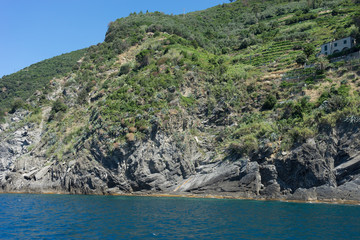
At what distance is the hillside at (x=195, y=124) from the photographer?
4375 centimetres

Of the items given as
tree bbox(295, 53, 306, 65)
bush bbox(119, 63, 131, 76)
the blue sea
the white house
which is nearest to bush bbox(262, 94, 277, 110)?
tree bbox(295, 53, 306, 65)

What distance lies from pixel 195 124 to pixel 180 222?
36.3 metres

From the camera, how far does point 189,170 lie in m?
53.6

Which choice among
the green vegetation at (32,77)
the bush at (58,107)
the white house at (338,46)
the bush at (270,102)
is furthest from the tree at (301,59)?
the green vegetation at (32,77)

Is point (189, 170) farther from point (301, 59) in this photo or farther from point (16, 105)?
point (16, 105)

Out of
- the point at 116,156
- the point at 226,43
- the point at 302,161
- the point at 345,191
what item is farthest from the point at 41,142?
the point at 226,43

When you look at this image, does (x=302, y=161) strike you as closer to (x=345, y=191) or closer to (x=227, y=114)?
(x=345, y=191)

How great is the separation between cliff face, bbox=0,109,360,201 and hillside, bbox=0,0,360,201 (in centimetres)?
16

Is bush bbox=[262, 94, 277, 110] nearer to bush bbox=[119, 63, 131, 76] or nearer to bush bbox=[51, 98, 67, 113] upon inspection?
bush bbox=[119, 63, 131, 76]

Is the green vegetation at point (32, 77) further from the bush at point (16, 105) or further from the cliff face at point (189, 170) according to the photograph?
the cliff face at point (189, 170)

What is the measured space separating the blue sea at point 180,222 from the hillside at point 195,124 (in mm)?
11583

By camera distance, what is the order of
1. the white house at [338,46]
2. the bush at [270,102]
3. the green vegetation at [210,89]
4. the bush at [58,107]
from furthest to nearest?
the bush at [58,107] < the white house at [338,46] < the bush at [270,102] < the green vegetation at [210,89]

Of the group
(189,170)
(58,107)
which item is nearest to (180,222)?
(189,170)

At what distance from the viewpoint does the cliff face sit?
40.8 metres
